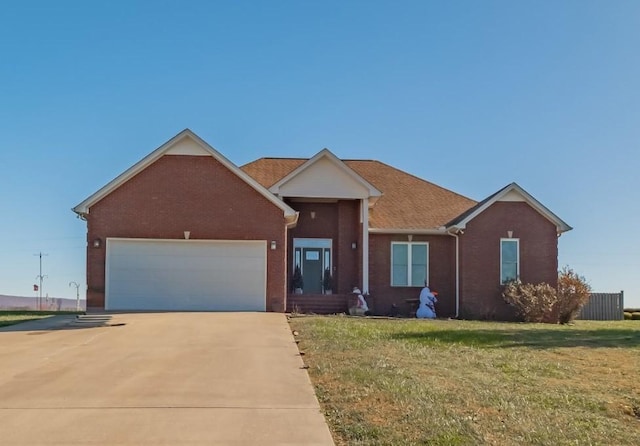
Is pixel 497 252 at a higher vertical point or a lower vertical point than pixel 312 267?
higher

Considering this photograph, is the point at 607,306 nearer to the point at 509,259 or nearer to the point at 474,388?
the point at 509,259

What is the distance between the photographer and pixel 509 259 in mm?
28125

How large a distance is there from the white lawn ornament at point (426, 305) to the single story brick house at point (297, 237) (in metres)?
1.27

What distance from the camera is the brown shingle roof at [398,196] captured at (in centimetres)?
2962

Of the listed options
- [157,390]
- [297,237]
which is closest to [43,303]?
[297,237]

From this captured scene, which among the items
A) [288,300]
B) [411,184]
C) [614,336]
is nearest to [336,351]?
[614,336]

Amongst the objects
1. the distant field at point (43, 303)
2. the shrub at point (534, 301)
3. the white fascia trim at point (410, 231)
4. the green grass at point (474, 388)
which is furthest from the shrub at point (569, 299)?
the distant field at point (43, 303)

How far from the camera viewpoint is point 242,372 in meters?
11.5

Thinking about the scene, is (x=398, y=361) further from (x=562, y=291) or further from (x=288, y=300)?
(x=562, y=291)

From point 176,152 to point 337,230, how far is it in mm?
7766

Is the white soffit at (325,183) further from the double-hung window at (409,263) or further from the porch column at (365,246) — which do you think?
the double-hung window at (409,263)

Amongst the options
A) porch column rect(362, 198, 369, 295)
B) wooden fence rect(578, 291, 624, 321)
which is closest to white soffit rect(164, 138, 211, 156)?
porch column rect(362, 198, 369, 295)

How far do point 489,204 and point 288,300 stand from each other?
8440mm

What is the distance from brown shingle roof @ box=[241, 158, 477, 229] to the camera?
1166 inches
